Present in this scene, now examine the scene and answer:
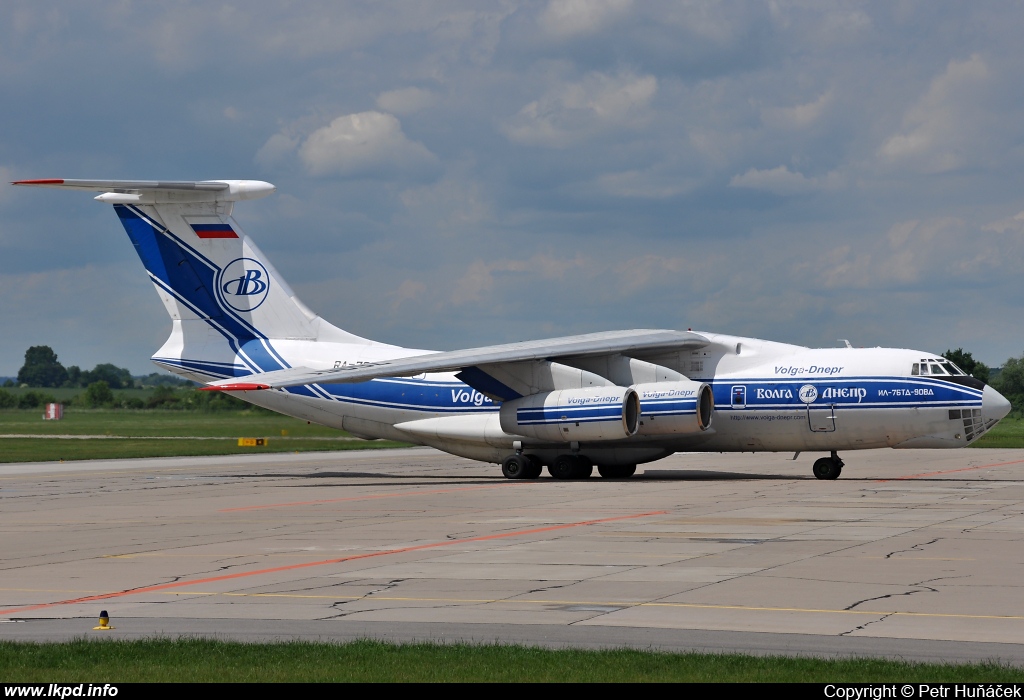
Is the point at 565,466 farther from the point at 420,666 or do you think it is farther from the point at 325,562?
the point at 420,666

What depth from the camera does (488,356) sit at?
93.7ft

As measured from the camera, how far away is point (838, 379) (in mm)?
27953

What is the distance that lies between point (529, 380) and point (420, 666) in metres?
21.6

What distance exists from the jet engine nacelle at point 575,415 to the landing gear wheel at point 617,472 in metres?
2.33

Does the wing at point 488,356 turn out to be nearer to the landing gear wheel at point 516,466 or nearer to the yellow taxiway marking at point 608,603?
the landing gear wheel at point 516,466

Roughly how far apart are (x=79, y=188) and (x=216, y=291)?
4936mm

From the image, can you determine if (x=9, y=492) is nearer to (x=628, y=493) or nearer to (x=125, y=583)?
(x=628, y=493)

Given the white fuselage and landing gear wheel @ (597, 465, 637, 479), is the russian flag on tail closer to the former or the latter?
the white fuselage

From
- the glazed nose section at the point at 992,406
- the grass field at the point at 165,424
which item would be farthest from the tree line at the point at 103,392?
the glazed nose section at the point at 992,406

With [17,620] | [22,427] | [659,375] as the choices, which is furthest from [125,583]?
[22,427]

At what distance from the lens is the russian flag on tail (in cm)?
3284

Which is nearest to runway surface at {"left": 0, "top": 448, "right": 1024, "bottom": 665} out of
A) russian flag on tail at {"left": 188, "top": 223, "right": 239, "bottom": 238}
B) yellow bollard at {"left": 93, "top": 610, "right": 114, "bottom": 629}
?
yellow bollard at {"left": 93, "top": 610, "right": 114, "bottom": 629}

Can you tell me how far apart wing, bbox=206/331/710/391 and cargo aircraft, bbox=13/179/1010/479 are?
2.3 inches

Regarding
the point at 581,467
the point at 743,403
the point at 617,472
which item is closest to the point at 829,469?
the point at 743,403
